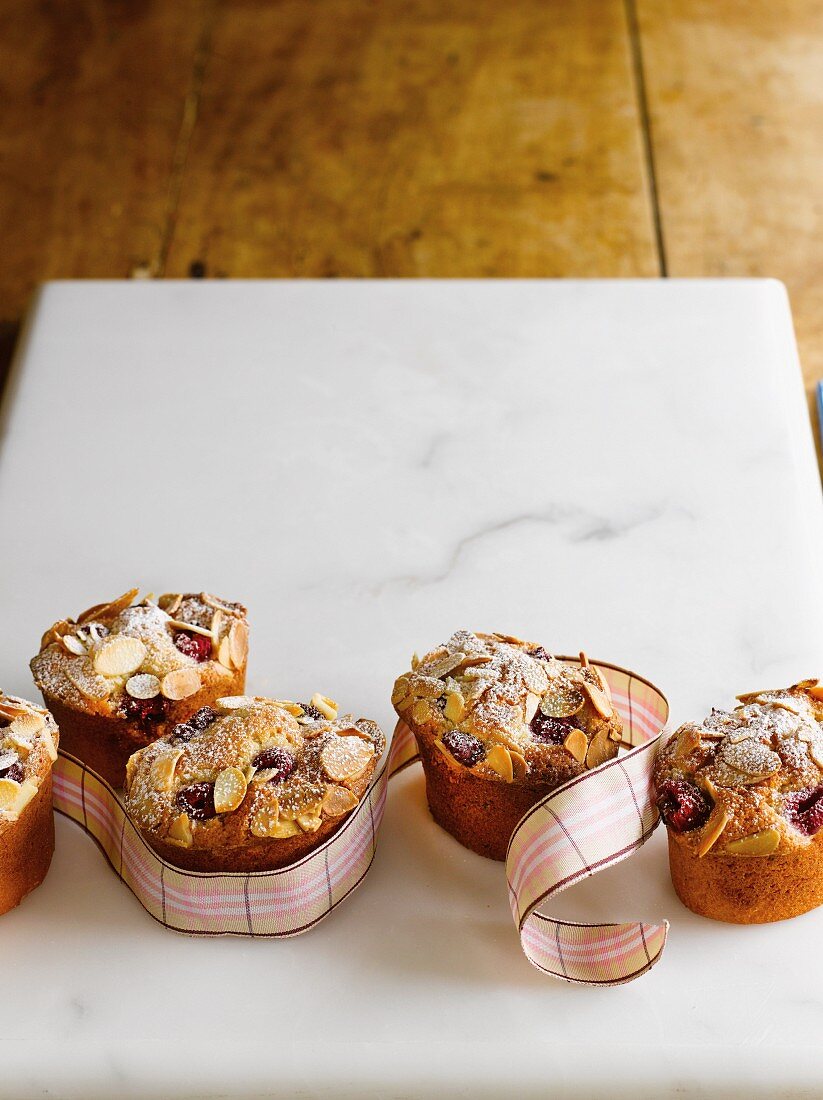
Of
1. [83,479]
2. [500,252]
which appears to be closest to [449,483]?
[83,479]

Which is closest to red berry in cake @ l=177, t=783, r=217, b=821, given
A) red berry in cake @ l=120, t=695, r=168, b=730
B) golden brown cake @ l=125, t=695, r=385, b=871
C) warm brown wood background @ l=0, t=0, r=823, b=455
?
golden brown cake @ l=125, t=695, r=385, b=871

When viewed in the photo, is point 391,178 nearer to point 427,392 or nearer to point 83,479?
point 427,392

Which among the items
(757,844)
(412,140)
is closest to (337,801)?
(757,844)

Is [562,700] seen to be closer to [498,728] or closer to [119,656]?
[498,728]

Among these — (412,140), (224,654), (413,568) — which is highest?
(224,654)

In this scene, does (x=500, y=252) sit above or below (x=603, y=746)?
below

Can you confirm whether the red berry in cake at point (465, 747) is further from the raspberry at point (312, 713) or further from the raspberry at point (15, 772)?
the raspberry at point (15, 772)
